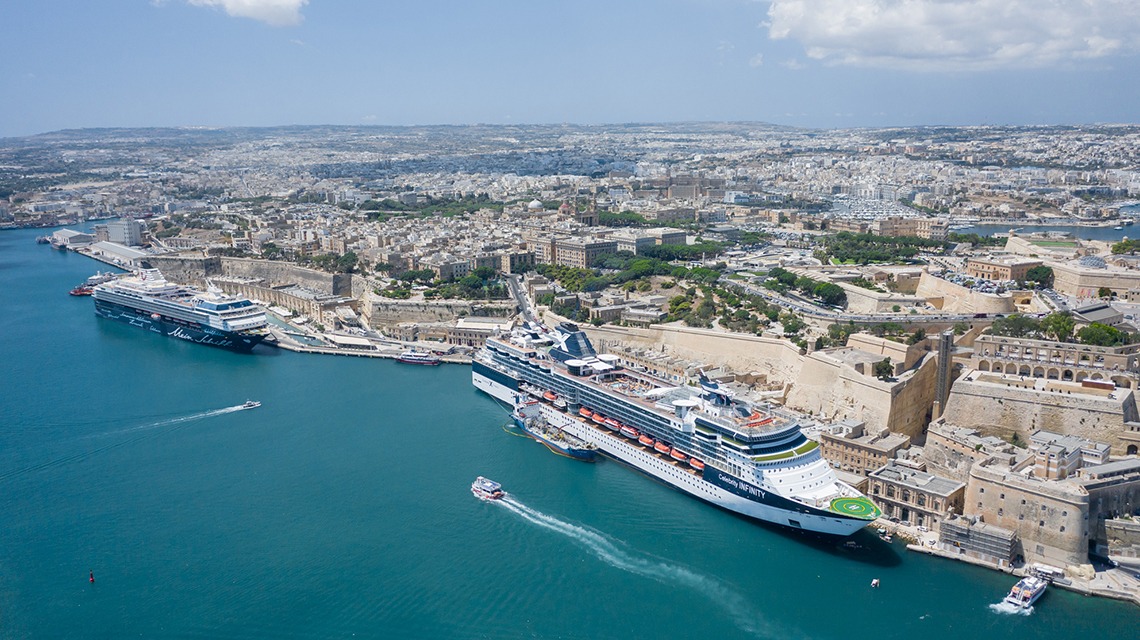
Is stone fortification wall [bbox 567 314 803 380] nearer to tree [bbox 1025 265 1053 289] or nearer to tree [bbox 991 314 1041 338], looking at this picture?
tree [bbox 991 314 1041 338]

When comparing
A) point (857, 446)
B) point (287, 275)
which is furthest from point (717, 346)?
point (287, 275)

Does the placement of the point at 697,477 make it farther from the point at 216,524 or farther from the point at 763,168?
the point at 763,168

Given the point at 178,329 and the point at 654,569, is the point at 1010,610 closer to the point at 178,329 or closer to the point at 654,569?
the point at 654,569

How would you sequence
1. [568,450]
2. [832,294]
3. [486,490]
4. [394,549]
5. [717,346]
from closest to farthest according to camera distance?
1. [394,549]
2. [486,490]
3. [568,450]
4. [717,346]
5. [832,294]

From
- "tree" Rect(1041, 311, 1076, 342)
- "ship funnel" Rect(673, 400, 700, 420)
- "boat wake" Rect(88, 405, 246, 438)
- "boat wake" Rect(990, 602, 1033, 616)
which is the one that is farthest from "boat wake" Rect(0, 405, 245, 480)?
"tree" Rect(1041, 311, 1076, 342)

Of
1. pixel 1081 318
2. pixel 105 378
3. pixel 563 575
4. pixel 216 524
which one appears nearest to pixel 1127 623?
pixel 563 575

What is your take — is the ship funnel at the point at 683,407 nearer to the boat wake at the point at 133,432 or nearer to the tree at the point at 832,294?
the boat wake at the point at 133,432
